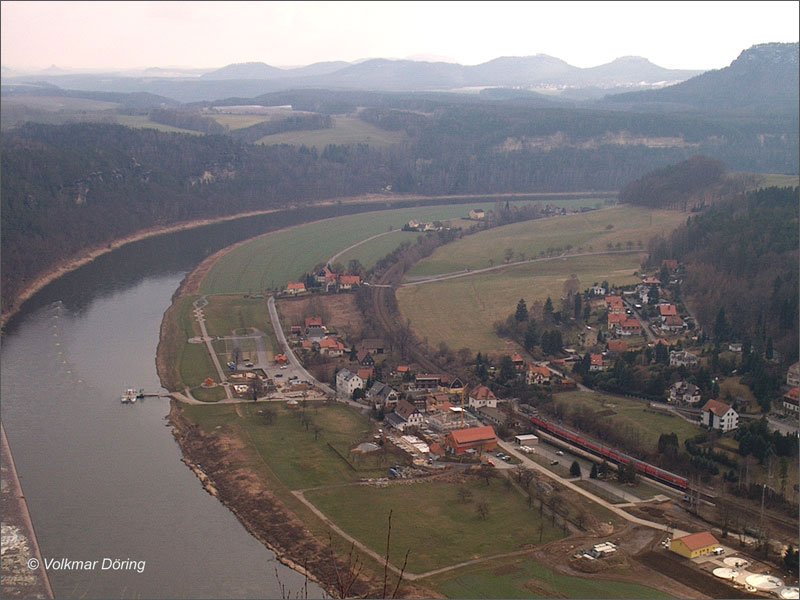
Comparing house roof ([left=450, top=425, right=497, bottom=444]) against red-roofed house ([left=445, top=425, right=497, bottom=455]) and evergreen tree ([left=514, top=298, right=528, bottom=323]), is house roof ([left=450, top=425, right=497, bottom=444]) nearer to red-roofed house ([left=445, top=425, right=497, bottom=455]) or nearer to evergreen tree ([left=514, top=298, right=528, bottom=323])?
red-roofed house ([left=445, top=425, right=497, bottom=455])

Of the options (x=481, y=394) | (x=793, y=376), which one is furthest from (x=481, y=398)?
(x=793, y=376)

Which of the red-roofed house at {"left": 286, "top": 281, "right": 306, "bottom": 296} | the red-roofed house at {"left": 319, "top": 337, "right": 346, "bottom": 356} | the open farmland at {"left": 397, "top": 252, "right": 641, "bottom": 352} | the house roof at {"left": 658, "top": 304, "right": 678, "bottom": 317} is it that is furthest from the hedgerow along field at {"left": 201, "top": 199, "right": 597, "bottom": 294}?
the house roof at {"left": 658, "top": 304, "right": 678, "bottom": 317}

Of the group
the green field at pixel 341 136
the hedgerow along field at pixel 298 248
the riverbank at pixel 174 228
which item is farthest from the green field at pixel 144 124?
the hedgerow along field at pixel 298 248

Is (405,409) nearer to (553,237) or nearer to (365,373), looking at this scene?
(365,373)

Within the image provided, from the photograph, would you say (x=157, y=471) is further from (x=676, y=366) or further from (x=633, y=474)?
(x=676, y=366)

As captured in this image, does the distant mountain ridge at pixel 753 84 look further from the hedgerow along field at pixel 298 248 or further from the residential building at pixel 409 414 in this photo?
the residential building at pixel 409 414

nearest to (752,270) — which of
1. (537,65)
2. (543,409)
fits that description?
(543,409)
